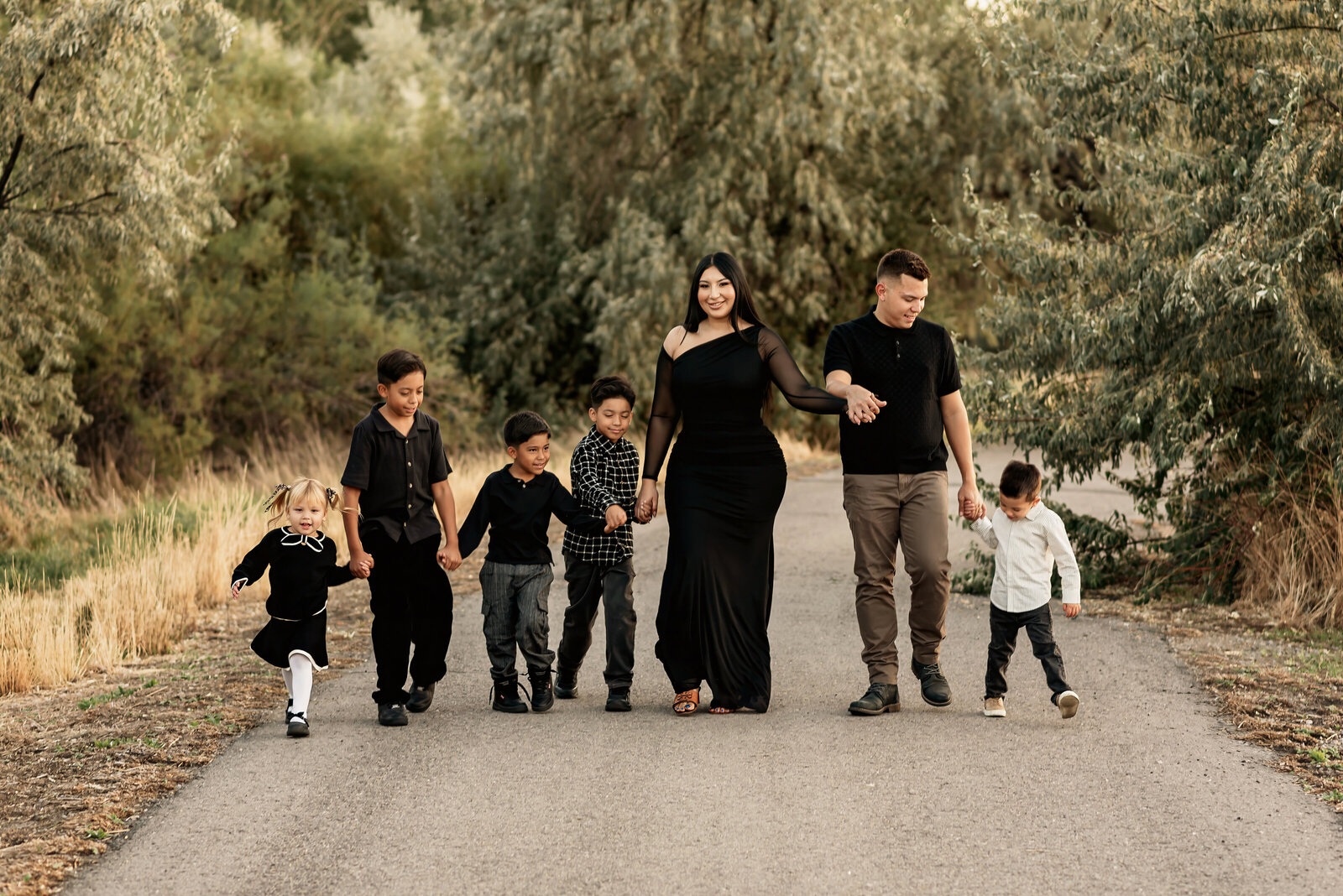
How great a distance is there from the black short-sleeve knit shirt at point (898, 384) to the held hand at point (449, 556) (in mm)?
1819

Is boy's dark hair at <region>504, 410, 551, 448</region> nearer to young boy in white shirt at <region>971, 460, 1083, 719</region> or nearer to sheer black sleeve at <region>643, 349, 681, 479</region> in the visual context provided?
sheer black sleeve at <region>643, 349, 681, 479</region>

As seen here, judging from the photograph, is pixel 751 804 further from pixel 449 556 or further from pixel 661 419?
pixel 661 419

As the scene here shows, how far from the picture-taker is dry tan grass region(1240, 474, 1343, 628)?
866cm

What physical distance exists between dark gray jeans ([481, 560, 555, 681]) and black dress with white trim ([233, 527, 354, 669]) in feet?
2.23

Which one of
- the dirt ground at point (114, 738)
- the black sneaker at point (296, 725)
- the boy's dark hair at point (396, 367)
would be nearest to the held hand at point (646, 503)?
the boy's dark hair at point (396, 367)

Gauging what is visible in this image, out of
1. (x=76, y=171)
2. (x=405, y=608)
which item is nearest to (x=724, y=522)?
(x=405, y=608)

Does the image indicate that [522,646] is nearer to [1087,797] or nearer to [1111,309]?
[1087,797]

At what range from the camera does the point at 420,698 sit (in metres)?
6.57

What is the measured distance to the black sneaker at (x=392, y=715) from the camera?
6.29 meters

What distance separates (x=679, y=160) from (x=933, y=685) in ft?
60.5

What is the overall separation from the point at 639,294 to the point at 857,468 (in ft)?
53.5

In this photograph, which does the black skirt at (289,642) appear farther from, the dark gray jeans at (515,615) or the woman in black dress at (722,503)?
the woman in black dress at (722,503)

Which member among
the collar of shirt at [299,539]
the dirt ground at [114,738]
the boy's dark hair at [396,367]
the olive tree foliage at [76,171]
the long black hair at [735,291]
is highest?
the olive tree foliage at [76,171]

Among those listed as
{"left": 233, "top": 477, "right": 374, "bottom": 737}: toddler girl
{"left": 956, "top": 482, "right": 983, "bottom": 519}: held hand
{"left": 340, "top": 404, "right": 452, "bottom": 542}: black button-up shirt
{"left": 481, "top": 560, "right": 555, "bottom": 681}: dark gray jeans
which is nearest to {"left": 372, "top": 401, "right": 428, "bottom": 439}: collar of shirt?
{"left": 340, "top": 404, "right": 452, "bottom": 542}: black button-up shirt
